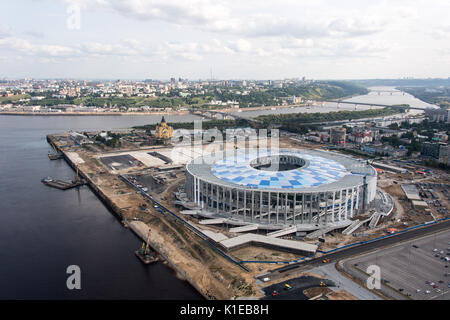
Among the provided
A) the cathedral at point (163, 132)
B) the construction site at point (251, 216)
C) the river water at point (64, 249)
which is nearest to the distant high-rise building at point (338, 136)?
the construction site at point (251, 216)

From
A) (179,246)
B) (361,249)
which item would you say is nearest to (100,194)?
(179,246)

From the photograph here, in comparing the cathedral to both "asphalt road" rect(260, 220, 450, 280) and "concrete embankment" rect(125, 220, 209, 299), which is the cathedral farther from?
"asphalt road" rect(260, 220, 450, 280)

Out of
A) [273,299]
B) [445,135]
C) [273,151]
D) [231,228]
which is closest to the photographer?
[273,299]

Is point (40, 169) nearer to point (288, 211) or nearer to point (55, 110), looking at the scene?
point (288, 211)

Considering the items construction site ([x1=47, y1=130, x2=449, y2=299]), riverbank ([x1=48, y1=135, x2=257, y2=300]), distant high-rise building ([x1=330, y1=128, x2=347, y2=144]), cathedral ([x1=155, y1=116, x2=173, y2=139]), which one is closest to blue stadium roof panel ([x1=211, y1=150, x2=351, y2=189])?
construction site ([x1=47, y1=130, x2=449, y2=299])

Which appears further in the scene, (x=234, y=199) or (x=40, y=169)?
(x=40, y=169)

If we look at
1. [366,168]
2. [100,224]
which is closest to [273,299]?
[100,224]
